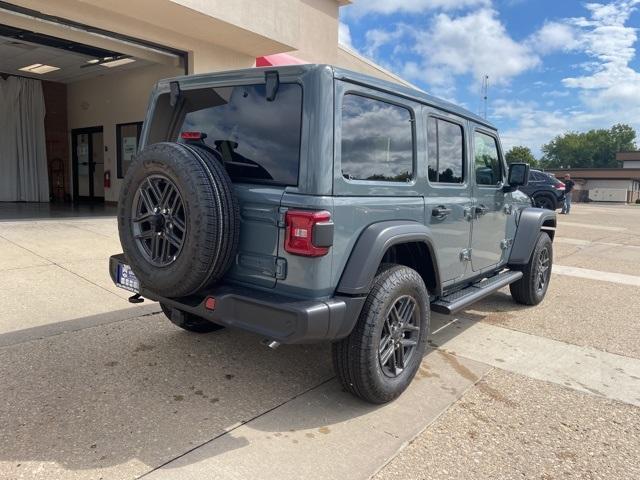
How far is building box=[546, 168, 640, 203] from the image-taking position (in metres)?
56.2

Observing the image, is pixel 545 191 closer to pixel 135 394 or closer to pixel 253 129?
pixel 253 129

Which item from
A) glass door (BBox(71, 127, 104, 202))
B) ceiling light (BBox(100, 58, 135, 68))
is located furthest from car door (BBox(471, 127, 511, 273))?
glass door (BBox(71, 127, 104, 202))

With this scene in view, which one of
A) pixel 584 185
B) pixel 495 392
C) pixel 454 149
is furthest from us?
pixel 584 185

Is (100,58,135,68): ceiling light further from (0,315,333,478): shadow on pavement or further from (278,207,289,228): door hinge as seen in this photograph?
(278,207,289,228): door hinge

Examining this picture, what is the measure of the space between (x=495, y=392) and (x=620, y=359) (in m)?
1.51

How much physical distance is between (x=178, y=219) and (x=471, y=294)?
2.50 meters

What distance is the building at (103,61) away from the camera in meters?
8.79

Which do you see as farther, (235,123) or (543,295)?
(543,295)

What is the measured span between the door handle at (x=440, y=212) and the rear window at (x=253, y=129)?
1.27 meters

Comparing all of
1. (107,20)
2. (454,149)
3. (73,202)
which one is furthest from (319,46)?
(454,149)

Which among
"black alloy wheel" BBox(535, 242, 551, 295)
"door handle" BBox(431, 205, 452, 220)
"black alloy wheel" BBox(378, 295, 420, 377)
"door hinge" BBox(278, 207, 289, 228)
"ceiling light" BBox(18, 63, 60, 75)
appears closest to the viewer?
"door hinge" BBox(278, 207, 289, 228)

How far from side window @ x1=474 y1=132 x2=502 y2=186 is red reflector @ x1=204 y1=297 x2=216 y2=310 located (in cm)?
270

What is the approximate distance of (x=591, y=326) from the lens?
5.01 m

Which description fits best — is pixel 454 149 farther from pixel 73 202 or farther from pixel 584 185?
pixel 584 185
